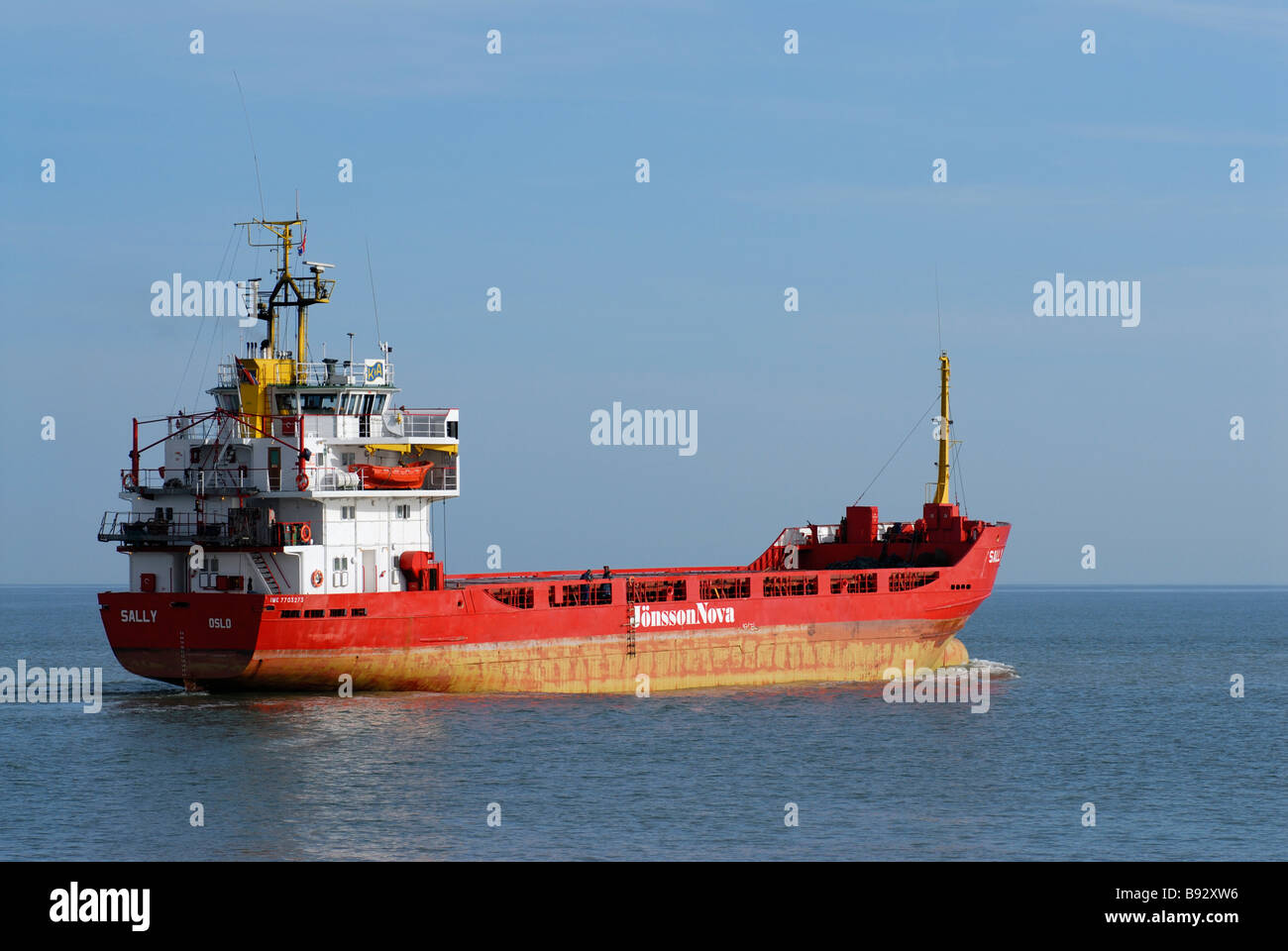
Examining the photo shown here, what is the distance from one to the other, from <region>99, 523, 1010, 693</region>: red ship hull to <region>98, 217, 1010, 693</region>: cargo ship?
0.05 m

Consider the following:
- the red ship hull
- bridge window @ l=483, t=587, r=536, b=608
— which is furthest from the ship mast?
bridge window @ l=483, t=587, r=536, b=608

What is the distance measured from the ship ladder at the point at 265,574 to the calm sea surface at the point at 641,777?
263cm

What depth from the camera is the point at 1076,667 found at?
5797 cm

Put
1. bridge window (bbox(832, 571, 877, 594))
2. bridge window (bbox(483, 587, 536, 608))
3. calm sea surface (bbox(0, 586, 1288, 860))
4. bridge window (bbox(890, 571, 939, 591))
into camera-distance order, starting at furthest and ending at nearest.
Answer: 1. bridge window (bbox(890, 571, 939, 591))
2. bridge window (bbox(832, 571, 877, 594))
3. bridge window (bbox(483, 587, 536, 608))
4. calm sea surface (bbox(0, 586, 1288, 860))

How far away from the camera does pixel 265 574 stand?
36781 millimetres

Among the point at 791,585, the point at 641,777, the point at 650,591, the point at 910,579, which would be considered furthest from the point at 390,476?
the point at 910,579

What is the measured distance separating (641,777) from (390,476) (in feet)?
40.1

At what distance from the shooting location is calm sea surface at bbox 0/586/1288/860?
81.3ft

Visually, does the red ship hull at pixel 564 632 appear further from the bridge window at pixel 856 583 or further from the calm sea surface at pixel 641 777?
the calm sea surface at pixel 641 777

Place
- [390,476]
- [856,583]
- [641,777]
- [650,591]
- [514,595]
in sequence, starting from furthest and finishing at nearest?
[856,583]
[650,591]
[514,595]
[390,476]
[641,777]

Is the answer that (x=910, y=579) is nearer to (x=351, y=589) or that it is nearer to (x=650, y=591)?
(x=650, y=591)

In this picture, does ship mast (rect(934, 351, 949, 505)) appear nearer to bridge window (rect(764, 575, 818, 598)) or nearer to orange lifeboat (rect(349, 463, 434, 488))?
bridge window (rect(764, 575, 818, 598))

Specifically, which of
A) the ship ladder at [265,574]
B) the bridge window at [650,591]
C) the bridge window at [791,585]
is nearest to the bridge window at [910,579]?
the bridge window at [791,585]
